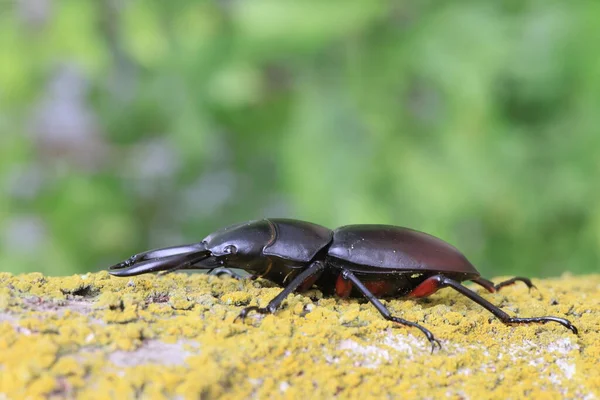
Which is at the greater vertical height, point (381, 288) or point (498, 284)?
point (381, 288)

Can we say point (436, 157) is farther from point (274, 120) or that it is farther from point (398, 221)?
point (274, 120)

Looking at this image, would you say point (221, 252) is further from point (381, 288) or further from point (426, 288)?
point (426, 288)

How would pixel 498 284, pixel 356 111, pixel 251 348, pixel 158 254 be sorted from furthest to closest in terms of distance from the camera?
pixel 356 111, pixel 498 284, pixel 158 254, pixel 251 348

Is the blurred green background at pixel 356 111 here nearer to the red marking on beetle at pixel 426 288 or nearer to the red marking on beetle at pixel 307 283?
the red marking on beetle at pixel 426 288

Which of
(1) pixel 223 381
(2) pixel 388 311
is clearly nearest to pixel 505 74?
(2) pixel 388 311

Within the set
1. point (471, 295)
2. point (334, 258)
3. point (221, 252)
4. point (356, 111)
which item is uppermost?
point (356, 111)

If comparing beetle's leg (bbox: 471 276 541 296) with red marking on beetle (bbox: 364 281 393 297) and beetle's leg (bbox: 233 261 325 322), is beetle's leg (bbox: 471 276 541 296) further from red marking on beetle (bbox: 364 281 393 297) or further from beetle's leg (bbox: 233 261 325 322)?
beetle's leg (bbox: 233 261 325 322)

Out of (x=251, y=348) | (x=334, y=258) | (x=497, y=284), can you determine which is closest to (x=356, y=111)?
(x=497, y=284)

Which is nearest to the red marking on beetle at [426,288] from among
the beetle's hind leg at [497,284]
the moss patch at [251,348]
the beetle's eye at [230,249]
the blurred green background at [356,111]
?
the moss patch at [251,348]

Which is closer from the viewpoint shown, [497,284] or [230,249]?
[230,249]
